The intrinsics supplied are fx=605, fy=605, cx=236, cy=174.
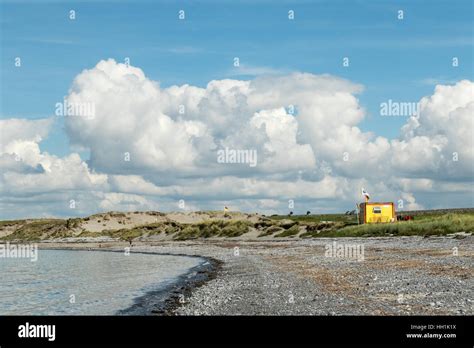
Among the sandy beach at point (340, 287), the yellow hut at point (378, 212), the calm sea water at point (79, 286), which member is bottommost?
the calm sea water at point (79, 286)

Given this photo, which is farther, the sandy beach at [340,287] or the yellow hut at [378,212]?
the yellow hut at [378,212]

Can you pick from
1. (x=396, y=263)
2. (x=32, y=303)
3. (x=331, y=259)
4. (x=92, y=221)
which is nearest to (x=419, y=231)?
(x=331, y=259)

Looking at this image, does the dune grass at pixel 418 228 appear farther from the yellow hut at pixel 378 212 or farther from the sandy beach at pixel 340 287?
the sandy beach at pixel 340 287

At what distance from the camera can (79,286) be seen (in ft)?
117

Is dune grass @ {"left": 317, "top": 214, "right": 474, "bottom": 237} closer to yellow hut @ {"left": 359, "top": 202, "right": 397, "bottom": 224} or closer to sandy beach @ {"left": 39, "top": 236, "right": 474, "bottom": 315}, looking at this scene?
yellow hut @ {"left": 359, "top": 202, "right": 397, "bottom": 224}

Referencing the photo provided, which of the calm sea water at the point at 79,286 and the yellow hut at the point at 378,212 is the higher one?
the yellow hut at the point at 378,212

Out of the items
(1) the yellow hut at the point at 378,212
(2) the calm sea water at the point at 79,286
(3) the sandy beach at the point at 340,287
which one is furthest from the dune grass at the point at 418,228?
(2) the calm sea water at the point at 79,286

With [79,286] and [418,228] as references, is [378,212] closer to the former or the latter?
[418,228]

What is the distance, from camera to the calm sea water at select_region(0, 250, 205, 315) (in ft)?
86.5

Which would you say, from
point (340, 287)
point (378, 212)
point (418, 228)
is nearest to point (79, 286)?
point (340, 287)

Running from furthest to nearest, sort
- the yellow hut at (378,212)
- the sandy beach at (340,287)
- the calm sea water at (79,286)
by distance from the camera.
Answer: the yellow hut at (378,212) → the calm sea water at (79,286) → the sandy beach at (340,287)

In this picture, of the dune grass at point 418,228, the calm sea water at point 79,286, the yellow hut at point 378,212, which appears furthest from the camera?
the yellow hut at point 378,212

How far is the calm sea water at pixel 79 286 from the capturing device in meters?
26.4
